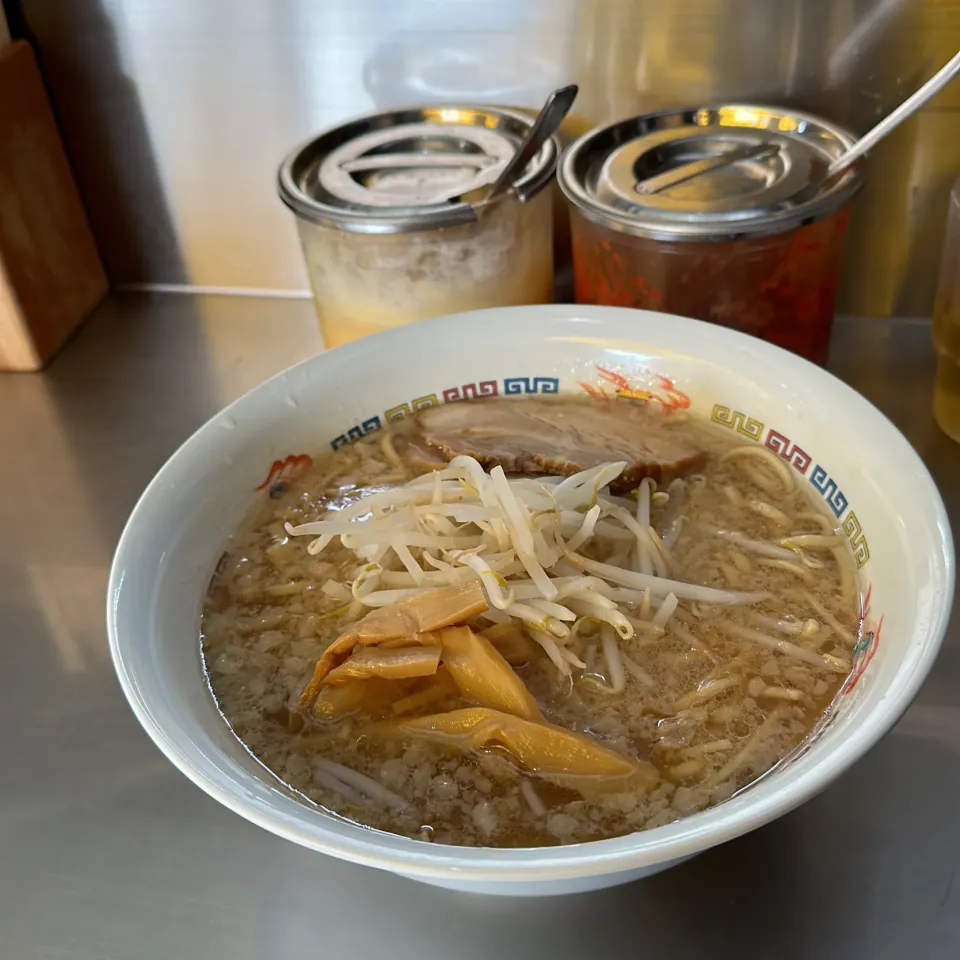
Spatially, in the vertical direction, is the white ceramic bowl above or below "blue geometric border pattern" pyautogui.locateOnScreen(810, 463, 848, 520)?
above

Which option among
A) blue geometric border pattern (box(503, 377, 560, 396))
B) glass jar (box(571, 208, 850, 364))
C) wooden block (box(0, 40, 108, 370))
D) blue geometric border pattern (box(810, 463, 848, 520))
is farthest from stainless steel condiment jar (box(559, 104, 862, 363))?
wooden block (box(0, 40, 108, 370))

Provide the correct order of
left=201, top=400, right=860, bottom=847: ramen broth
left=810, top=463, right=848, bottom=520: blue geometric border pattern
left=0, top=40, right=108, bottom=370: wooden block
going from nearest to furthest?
left=201, top=400, right=860, bottom=847: ramen broth → left=810, top=463, right=848, bottom=520: blue geometric border pattern → left=0, top=40, right=108, bottom=370: wooden block

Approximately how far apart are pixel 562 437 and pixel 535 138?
32 cm

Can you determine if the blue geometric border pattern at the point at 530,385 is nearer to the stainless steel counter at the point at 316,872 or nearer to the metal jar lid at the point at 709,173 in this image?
the metal jar lid at the point at 709,173

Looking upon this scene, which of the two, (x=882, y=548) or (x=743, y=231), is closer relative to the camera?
(x=882, y=548)

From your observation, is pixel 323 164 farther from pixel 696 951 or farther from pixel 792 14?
pixel 696 951

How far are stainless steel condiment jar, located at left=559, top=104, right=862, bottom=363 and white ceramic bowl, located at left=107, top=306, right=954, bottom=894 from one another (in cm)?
9

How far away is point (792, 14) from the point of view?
100 centimetres

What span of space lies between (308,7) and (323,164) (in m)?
0.21

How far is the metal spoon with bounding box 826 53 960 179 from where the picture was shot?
81 cm

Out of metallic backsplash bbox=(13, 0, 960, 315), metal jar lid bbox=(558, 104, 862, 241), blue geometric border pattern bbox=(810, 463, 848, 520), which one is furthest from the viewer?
metallic backsplash bbox=(13, 0, 960, 315)

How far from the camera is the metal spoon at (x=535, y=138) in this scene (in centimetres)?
94

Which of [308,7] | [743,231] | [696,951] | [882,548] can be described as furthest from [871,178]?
[696,951]

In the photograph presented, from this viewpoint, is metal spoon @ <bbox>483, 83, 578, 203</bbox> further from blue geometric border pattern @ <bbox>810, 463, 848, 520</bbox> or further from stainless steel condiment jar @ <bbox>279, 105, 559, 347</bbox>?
blue geometric border pattern @ <bbox>810, 463, 848, 520</bbox>
